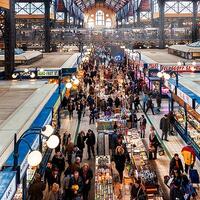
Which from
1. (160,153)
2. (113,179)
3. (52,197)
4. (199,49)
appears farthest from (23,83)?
(199,49)

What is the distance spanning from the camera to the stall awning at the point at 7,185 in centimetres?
575

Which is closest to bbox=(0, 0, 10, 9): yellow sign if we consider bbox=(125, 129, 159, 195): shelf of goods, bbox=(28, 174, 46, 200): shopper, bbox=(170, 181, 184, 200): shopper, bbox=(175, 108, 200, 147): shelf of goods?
bbox=(125, 129, 159, 195): shelf of goods

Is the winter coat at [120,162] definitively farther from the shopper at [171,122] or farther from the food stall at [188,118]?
the shopper at [171,122]

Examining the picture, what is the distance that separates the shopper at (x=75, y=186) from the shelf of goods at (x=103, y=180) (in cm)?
40

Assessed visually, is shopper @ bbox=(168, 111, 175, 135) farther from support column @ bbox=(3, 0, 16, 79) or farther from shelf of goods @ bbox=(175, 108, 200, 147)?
support column @ bbox=(3, 0, 16, 79)

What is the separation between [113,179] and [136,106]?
10.9m

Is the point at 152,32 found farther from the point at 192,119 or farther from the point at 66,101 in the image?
the point at 192,119

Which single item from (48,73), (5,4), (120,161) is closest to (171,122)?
(120,161)

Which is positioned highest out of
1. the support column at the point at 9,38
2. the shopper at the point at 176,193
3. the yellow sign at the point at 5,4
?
the yellow sign at the point at 5,4

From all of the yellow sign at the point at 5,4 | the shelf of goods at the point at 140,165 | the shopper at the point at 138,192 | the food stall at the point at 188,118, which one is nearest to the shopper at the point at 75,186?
the shopper at the point at 138,192

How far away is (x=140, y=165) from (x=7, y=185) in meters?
5.93

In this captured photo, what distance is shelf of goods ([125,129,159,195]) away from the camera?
10.1 m

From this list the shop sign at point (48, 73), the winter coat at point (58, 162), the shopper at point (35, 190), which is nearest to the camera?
the shopper at point (35, 190)

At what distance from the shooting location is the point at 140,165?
11398 millimetres
